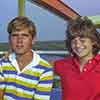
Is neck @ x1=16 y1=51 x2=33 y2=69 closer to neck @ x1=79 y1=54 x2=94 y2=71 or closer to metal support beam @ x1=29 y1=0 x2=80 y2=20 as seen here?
neck @ x1=79 y1=54 x2=94 y2=71

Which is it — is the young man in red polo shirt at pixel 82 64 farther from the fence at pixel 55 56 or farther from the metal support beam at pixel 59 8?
the metal support beam at pixel 59 8

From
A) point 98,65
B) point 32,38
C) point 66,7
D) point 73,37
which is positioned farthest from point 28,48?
point 66,7

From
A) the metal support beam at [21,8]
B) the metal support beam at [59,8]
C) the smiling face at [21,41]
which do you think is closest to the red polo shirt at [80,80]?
the smiling face at [21,41]

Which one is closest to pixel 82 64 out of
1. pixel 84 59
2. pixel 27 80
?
pixel 84 59

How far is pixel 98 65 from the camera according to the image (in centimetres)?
239

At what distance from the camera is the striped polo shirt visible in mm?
2344

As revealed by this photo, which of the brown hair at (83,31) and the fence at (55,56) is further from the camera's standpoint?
the fence at (55,56)

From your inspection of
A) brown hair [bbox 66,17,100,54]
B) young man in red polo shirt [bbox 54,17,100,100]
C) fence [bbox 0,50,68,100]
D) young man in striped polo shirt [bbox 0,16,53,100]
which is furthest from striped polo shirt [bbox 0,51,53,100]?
fence [bbox 0,50,68,100]

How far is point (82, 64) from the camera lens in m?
2.41

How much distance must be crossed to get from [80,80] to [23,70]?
34 centimetres

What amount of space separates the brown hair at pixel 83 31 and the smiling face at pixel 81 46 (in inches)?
0.9

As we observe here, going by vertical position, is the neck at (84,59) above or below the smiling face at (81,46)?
below

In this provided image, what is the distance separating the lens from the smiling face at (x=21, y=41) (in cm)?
234

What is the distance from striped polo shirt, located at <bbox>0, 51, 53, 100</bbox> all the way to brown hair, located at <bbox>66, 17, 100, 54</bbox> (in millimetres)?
226
